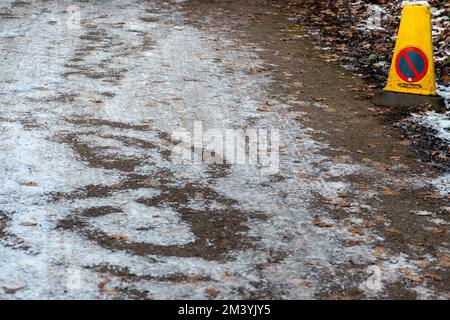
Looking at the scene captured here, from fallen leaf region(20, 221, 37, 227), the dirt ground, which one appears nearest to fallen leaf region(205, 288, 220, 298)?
the dirt ground

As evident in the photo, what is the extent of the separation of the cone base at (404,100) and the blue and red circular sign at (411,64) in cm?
19

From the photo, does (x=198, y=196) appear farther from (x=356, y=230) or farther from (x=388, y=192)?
(x=388, y=192)

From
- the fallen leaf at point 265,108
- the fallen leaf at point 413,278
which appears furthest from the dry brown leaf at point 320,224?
the fallen leaf at point 265,108

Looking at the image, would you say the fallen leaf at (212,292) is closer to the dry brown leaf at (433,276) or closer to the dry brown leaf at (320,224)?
the dry brown leaf at (320,224)

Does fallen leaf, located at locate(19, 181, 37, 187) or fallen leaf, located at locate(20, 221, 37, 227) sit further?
fallen leaf, located at locate(19, 181, 37, 187)

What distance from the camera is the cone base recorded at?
24.5 feet

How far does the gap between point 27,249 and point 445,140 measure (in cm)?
430

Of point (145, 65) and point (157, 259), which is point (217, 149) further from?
point (145, 65)

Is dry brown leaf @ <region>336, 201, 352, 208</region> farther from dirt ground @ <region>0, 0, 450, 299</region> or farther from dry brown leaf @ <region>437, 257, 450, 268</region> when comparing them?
dry brown leaf @ <region>437, 257, 450, 268</region>

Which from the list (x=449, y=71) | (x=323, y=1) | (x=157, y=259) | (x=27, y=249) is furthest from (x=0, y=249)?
(x=323, y=1)

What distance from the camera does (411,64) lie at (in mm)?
7527

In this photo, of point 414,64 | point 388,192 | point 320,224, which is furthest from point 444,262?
point 414,64

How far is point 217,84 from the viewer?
26.8ft

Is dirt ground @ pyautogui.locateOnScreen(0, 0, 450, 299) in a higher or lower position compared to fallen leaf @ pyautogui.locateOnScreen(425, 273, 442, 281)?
higher
